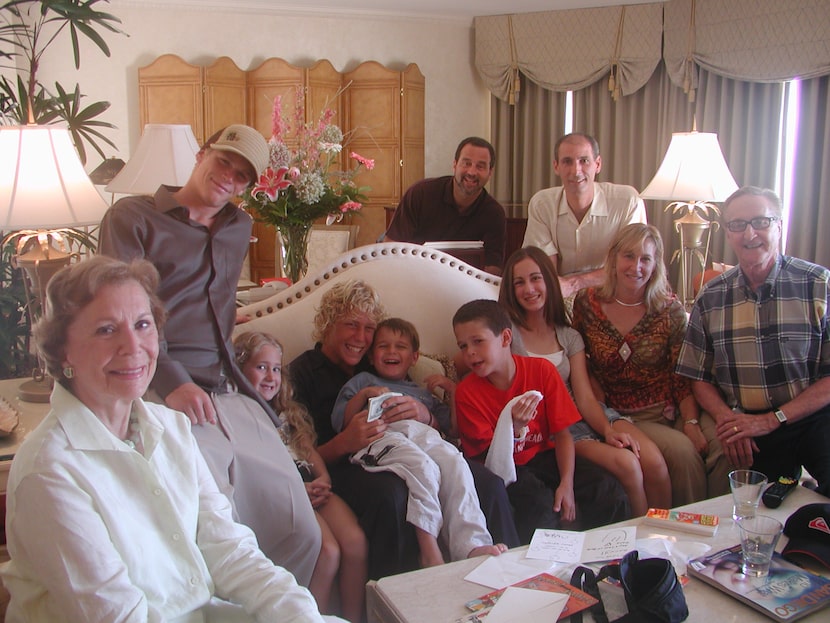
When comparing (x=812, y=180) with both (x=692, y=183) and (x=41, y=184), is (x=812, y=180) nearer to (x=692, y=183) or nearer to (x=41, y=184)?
(x=692, y=183)

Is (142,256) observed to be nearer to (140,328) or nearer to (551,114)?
(140,328)

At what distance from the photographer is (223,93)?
6.41 meters

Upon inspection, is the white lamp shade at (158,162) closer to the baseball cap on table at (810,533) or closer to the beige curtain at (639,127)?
the baseball cap on table at (810,533)

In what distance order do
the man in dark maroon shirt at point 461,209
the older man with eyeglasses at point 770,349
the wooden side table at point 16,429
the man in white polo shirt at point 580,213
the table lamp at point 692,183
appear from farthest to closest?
the man in dark maroon shirt at point 461,209 < the table lamp at point 692,183 < the man in white polo shirt at point 580,213 < the older man with eyeglasses at point 770,349 < the wooden side table at point 16,429

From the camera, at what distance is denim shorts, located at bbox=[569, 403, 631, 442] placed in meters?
2.63

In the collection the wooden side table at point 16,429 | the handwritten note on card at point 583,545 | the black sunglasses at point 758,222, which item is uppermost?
the black sunglasses at point 758,222

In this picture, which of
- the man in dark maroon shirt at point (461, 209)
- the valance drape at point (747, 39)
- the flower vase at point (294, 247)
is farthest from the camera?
the valance drape at point (747, 39)

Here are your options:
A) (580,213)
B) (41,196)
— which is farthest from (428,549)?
(580,213)

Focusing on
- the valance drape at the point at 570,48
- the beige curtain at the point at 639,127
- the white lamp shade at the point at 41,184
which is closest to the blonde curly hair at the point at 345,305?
the white lamp shade at the point at 41,184

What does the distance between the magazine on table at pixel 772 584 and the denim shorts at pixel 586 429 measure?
2.88 ft

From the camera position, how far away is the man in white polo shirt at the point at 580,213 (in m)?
3.37

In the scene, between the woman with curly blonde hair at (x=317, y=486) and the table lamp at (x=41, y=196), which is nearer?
the woman with curly blonde hair at (x=317, y=486)

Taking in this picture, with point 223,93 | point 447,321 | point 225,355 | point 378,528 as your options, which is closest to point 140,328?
point 225,355

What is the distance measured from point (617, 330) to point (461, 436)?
2.37 ft
